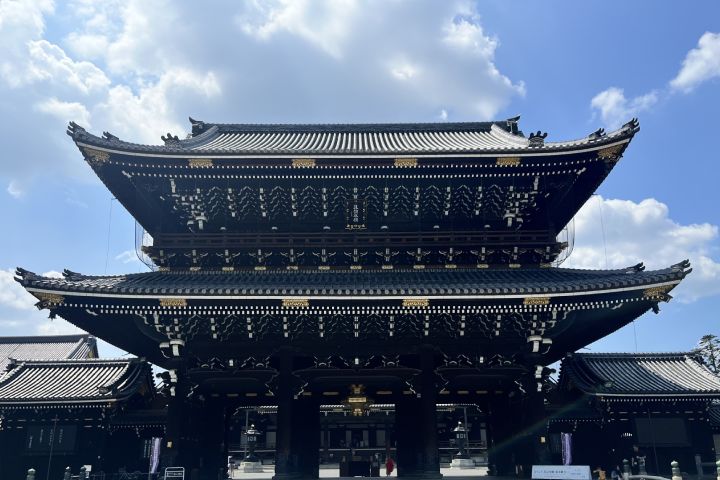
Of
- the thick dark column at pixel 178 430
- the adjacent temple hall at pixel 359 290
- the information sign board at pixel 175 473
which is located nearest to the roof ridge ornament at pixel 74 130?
the adjacent temple hall at pixel 359 290

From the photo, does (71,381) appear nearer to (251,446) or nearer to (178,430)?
(178,430)

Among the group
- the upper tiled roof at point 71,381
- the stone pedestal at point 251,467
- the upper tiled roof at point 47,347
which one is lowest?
the stone pedestal at point 251,467

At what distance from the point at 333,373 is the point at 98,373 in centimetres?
1271

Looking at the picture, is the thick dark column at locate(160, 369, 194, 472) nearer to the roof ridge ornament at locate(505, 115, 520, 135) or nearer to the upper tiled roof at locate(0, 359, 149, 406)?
Result: the upper tiled roof at locate(0, 359, 149, 406)

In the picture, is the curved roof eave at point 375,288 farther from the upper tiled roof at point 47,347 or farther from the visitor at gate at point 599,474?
the upper tiled roof at point 47,347

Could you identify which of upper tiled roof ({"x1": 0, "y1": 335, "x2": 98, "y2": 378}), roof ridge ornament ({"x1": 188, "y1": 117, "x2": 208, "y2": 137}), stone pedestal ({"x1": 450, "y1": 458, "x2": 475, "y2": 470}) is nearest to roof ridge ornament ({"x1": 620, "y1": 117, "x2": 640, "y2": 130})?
roof ridge ornament ({"x1": 188, "y1": 117, "x2": 208, "y2": 137})

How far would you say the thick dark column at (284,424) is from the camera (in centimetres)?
1653

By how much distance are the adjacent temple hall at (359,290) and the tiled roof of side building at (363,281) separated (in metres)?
0.08

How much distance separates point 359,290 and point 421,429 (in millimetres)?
6125

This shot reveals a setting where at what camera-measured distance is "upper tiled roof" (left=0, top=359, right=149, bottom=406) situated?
20.6 meters

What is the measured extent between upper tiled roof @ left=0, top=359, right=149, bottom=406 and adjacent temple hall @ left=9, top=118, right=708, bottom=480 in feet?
5.33

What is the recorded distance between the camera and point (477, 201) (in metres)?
19.6

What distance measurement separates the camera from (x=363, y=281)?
18000mm

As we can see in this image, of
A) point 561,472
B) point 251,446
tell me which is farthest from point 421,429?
point 251,446
